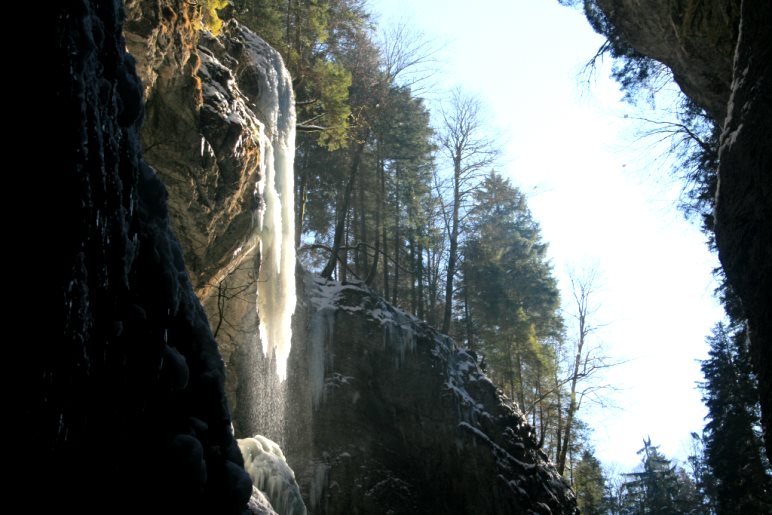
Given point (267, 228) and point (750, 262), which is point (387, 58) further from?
point (750, 262)

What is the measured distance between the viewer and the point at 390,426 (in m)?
13.4

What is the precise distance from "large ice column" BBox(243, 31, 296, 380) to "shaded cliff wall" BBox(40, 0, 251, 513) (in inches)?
217

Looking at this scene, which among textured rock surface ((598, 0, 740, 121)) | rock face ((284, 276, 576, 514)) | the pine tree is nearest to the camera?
textured rock surface ((598, 0, 740, 121))

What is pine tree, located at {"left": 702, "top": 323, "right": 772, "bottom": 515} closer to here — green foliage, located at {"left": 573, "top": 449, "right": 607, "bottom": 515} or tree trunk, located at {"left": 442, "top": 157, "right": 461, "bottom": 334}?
green foliage, located at {"left": 573, "top": 449, "right": 607, "bottom": 515}

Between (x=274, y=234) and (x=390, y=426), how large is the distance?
6.42m

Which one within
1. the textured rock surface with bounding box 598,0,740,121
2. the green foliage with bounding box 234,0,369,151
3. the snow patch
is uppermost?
the green foliage with bounding box 234,0,369,151

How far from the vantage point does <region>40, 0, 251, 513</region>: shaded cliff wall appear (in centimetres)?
211

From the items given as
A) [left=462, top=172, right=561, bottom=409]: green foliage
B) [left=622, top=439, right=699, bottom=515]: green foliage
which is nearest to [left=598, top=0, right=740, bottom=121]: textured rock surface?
[left=462, top=172, right=561, bottom=409]: green foliage

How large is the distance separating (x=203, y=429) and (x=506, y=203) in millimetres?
23307

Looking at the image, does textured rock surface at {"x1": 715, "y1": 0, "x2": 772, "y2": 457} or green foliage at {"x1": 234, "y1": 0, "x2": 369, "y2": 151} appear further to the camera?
green foliage at {"x1": 234, "y1": 0, "x2": 369, "y2": 151}

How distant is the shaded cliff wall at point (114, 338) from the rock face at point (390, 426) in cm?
983

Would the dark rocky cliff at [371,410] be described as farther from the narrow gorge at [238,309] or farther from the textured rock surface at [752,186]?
the textured rock surface at [752,186]

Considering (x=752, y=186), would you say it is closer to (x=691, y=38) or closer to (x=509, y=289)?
(x=691, y=38)

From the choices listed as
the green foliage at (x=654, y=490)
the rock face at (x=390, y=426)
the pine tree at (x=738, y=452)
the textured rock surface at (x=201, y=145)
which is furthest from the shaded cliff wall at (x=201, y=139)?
the green foliage at (x=654, y=490)
